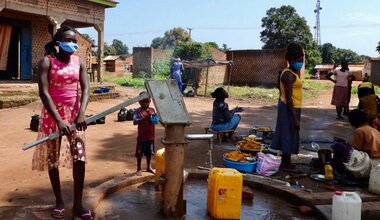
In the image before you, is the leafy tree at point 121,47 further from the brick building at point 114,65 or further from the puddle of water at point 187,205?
the puddle of water at point 187,205

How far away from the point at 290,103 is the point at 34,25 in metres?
12.9

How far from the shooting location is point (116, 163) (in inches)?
227

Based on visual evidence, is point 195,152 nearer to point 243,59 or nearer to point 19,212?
point 19,212

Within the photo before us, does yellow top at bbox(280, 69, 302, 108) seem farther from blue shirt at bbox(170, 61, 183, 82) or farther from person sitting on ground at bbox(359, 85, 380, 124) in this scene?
blue shirt at bbox(170, 61, 183, 82)

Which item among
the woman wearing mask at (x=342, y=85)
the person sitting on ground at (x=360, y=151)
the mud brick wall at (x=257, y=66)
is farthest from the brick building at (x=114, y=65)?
the person sitting on ground at (x=360, y=151)

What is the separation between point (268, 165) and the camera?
5.00 metres

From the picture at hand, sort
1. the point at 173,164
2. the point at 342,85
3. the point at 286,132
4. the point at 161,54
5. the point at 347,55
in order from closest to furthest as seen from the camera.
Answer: the point at 173,164
the point at 286,132
the point at 342,85
the point at 161,54
the point at 347,55

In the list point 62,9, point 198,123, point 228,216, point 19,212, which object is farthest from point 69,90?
point 62,9

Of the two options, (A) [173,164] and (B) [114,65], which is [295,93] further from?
(B) [114,65]

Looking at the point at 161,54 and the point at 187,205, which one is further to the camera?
the point at 161,54

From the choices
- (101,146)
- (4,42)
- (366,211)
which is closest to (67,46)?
(366,211)

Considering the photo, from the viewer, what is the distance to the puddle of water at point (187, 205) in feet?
11.9

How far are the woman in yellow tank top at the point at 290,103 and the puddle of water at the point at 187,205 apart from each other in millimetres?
932

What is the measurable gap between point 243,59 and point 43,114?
20.2 m
